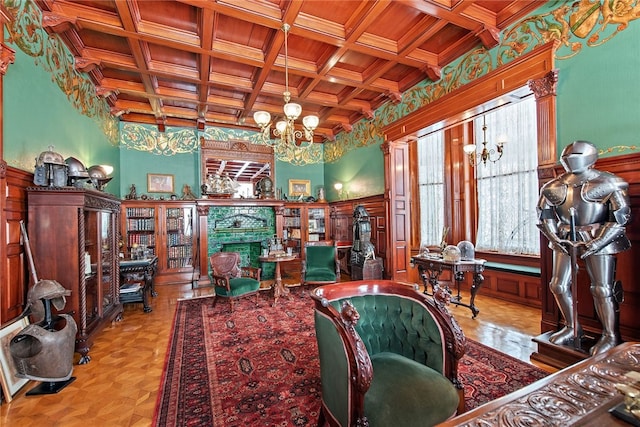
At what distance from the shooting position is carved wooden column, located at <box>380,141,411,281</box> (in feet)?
18.2

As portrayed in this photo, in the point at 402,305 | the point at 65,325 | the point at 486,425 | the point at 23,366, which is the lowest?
the point at 23,366

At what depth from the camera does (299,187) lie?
8227 mm

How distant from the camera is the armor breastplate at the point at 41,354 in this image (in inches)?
91.5

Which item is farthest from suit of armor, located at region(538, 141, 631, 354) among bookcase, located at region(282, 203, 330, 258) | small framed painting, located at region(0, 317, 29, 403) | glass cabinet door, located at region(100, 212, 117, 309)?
bookcase, located at region(282, 203, 330, 258)

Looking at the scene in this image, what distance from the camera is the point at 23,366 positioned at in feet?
7.66

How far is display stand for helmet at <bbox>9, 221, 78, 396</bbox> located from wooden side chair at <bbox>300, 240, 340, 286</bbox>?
10.7ft

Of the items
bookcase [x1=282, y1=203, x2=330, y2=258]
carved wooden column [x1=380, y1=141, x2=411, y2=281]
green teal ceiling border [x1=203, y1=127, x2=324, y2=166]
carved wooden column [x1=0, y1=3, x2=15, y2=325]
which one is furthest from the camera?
bookcase [x1=282, y1=203, x2=330, y2=258]

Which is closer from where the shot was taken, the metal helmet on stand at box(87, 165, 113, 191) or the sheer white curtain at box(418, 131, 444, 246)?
the metal helmet on stand at box(87, 165, 113, 191)

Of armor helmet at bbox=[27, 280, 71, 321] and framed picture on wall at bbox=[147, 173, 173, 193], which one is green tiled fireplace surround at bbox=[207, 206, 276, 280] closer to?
framed picture on wall at bbox=[147, 173, 173, 193]

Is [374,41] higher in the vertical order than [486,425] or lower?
higher

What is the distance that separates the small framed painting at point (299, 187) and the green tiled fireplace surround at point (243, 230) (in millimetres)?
1157

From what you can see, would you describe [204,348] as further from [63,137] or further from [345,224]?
[345,224]

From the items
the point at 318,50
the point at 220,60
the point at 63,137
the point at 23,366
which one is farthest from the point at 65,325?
the point at 318,50

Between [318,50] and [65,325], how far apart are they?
15.1ft
